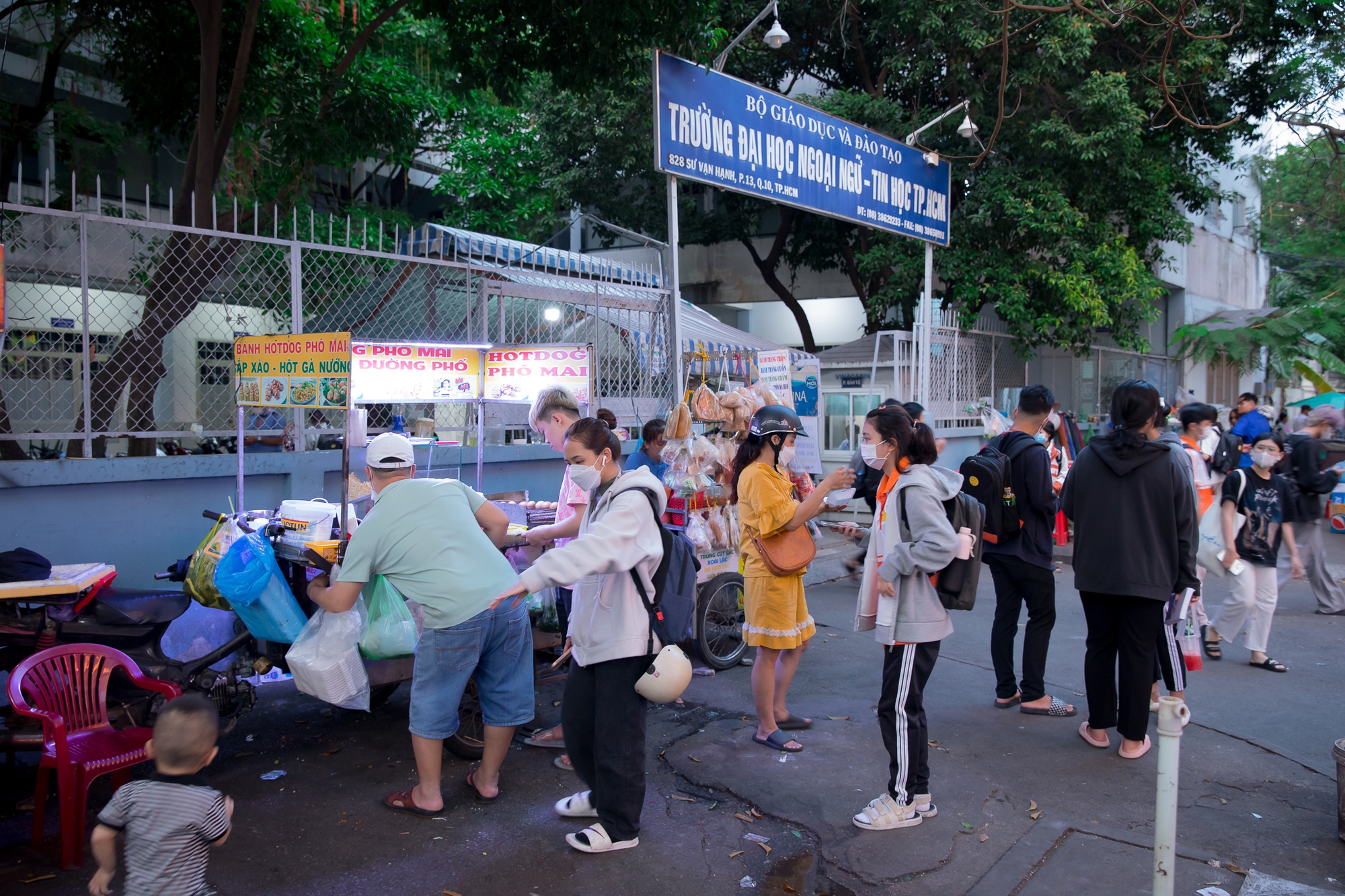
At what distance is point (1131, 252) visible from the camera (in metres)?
13.4

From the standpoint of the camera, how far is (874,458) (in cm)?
413

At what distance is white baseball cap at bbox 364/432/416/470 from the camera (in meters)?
3.81

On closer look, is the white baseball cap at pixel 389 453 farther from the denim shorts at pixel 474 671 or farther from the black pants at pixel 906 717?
the black pants at pixel 906 717

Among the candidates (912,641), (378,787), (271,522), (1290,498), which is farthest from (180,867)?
(1290,498)

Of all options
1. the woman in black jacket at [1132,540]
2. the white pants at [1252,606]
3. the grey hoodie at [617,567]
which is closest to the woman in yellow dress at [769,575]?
the grey hoodie at [617,567]

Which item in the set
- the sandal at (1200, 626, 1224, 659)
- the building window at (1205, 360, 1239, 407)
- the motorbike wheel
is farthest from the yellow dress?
the building window at (1205, 360, 1239, 407)

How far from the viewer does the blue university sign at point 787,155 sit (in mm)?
7617

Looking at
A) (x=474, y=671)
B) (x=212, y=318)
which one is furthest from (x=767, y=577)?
(x=212, y=318)

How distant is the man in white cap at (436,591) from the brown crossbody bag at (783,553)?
1351mm

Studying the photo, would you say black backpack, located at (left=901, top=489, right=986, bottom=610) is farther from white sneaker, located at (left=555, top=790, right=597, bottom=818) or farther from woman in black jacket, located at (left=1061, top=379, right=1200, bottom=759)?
white sneaker, located at (left=555, top=790, right=597, bottom=818)

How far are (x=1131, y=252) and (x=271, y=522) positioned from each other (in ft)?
42.7

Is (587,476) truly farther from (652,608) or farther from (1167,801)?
(1167,801)

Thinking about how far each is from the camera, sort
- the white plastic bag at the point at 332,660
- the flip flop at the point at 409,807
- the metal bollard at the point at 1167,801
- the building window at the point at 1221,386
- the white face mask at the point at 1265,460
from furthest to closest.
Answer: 1. the building window at the point at 1221,386
2. the white face mask at the point at 1265,460
3. the white plastic bag at the point at 332,660
4. the flip flop at the point at 409,807
5. the metal bollard at the point at 1167,801

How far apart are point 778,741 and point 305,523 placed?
2688mm
